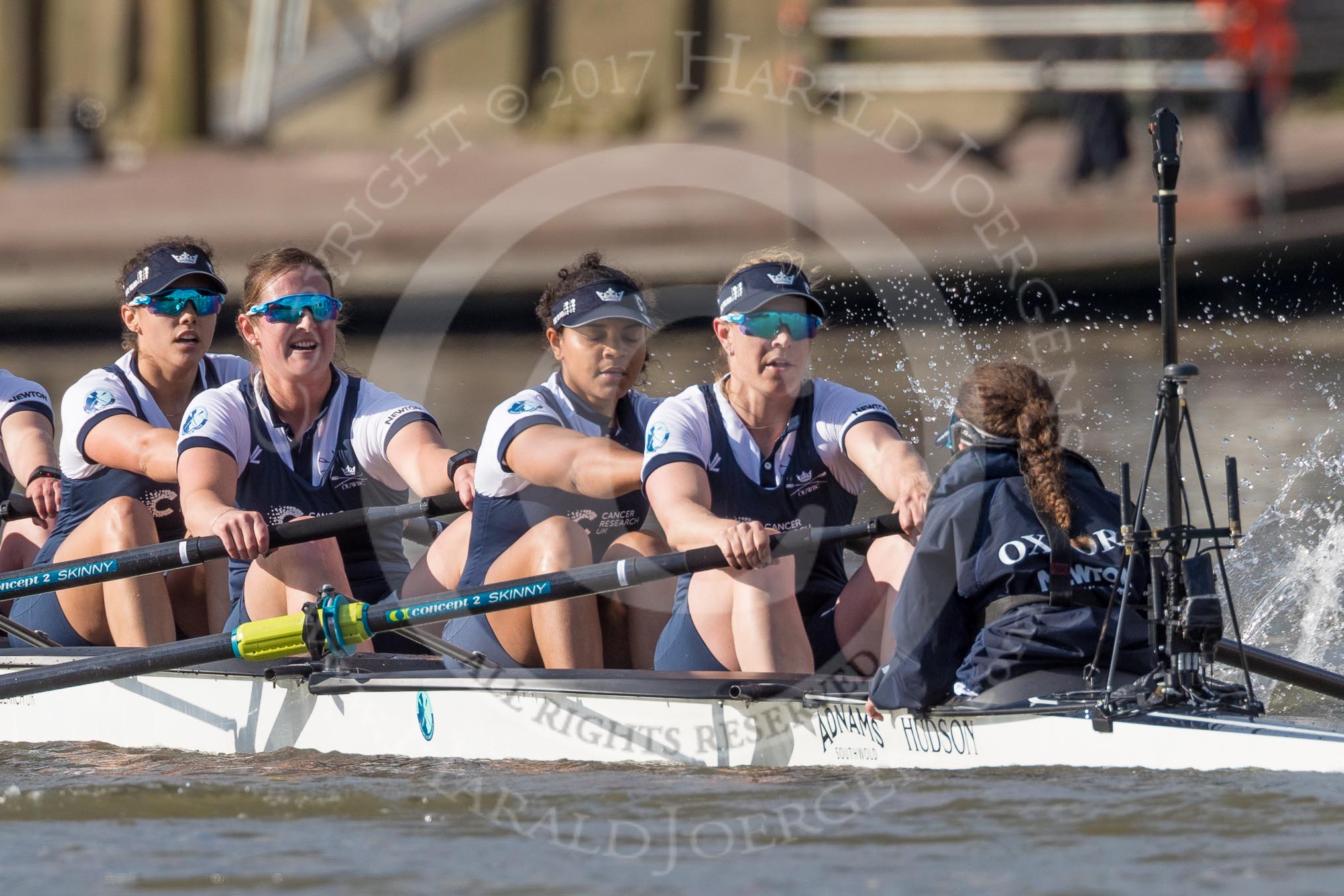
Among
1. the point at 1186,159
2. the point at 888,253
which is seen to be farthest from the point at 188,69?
the point at 1186,159

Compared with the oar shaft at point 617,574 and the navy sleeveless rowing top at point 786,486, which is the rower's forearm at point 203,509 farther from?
the navy sleeveless rowing top at point 786,486

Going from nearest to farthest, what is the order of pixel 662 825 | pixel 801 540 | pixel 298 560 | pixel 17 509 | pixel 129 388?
pixel 662 825
pixel 801 540
pixel 298 560
pixel 129 388
pixel 17 509

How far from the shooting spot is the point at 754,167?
16.0 meters

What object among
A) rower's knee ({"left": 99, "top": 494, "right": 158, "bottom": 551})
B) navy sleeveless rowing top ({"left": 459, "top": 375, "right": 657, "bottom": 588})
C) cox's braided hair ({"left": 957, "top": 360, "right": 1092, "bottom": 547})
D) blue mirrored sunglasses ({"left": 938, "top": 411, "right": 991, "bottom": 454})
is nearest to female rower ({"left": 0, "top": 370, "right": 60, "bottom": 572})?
rower's knee ({"left": 99, "top": 494, "right": 158, "bottom": 551})

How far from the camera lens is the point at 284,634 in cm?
470

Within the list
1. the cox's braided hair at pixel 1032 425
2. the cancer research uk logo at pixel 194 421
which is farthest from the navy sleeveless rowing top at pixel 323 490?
the cox's braided hair at pixel 1032 425

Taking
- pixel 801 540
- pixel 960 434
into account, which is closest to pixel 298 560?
pixel 801 540

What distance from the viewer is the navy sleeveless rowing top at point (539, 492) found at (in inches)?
191

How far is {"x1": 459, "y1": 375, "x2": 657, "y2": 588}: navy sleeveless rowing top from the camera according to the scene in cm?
485

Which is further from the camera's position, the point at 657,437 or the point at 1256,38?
the point at 1256,38

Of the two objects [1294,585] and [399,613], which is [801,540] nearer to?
[399,613]

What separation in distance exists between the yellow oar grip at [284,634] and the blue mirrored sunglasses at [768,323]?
49.4 inches

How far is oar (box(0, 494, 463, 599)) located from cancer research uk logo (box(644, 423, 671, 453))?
89cm

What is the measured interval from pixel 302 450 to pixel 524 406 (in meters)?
0.74
